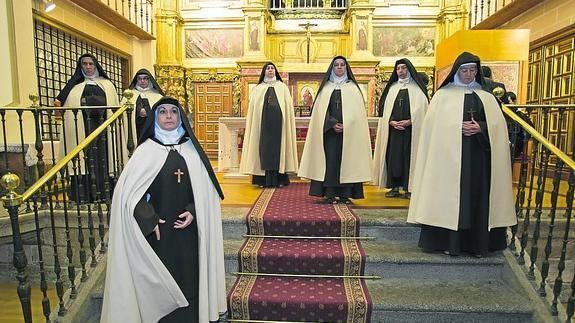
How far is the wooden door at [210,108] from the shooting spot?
35.7 ft

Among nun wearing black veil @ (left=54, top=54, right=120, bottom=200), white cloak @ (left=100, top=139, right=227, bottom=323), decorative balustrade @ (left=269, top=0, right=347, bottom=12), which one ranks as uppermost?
decorative balustrade @ (left=269, top=0, right=347, bottom=12)

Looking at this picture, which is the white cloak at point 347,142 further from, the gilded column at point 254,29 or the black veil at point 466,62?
the gilded column at point 254,29

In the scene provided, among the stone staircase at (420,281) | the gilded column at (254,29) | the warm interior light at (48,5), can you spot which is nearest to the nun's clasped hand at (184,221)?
the stone staircase at (420,281)

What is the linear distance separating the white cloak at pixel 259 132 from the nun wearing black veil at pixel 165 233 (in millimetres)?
3227

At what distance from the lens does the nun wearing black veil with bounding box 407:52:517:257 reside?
345cm

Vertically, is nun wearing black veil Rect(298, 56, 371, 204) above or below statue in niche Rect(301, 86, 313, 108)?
below

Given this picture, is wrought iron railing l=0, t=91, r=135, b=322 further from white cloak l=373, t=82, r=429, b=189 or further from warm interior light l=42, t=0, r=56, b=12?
white cloak l=373, t=82, r=429, b=189

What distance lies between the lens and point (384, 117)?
5398mm

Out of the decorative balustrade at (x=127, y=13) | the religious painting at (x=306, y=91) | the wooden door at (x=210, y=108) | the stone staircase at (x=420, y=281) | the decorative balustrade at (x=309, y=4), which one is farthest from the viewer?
the wooden door at (x=210, y=108)

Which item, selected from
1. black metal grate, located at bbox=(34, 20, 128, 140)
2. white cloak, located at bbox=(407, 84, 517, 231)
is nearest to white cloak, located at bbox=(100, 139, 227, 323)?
white cloak, located at bbox=(407, 84, 517, 231)

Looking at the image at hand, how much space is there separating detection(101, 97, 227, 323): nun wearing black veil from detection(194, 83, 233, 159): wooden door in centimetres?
812

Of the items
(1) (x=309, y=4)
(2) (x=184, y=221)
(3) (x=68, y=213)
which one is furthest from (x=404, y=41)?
(2) (x=184, y=221)

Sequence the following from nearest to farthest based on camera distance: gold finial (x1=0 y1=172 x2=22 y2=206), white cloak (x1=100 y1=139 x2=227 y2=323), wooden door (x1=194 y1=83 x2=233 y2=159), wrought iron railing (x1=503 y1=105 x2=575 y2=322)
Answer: gold finial (x1=0 y1=172 x2=22 y2=206), white cloak (x1=100 y1=139 x2=227 y2=323), wrought iron railing (x1=503 y1=105 x2=575 y2=322), wooden door (x1=194 y1=83 x2=233 y2=159)

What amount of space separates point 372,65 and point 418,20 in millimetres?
1812
